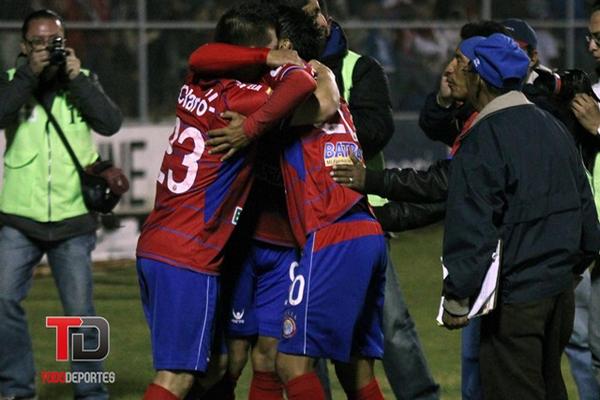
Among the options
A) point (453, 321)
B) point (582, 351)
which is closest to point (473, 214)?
point (453, 321)

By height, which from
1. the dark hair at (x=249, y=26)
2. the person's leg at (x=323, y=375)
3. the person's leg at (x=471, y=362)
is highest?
the dark hair at (x=249, y=26)

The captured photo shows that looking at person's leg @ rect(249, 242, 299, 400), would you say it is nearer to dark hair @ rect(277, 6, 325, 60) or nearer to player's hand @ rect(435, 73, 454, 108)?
dark hair @ rect(277, 6, 325, 60)

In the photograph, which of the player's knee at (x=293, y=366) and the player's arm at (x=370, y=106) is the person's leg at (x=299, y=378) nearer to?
the player's knee at (x=293, y=366)

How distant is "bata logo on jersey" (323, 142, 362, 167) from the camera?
6289 millimetres

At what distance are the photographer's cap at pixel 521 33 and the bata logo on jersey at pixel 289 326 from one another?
190cm

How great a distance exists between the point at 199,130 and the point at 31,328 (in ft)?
15.8

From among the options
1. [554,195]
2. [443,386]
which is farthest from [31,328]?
[554,195]

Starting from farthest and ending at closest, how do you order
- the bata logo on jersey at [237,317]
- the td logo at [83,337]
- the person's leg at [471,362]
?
the td logo at [83,337] < the person's leg at [471,362] < the bata logo on jersey at [237,317]

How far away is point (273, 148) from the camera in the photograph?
6.52 meters

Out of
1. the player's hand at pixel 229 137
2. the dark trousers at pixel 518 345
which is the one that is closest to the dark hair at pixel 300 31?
the player's hand at pixel 229 137

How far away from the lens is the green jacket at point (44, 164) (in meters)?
8.11

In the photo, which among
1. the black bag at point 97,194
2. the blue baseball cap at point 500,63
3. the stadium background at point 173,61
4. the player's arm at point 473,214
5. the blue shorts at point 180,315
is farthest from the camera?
the stadium background at point 173,61

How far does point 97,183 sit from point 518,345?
3111 millimetres

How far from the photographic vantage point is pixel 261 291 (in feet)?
22.5
